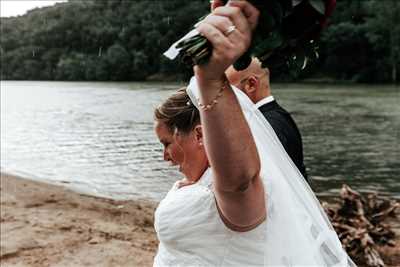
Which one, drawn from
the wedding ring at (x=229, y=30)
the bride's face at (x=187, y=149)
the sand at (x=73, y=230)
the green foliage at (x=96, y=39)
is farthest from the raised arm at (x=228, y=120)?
the green foliage at (x=96, y=39)

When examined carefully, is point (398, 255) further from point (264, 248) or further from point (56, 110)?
point (56, 110)

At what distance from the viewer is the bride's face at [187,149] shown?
2.37 m

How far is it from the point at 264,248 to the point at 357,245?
6.42 metres

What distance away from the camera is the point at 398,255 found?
8.30 m

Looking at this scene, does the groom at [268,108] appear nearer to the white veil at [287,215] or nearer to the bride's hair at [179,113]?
the bride's hair at [179,113]

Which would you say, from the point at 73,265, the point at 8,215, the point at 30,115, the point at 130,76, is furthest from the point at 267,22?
the point at 130,76

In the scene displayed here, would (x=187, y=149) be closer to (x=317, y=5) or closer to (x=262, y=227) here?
(x=262, y=227)

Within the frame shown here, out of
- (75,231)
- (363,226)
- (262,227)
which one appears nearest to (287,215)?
(262,227)

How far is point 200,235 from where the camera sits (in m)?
2.11

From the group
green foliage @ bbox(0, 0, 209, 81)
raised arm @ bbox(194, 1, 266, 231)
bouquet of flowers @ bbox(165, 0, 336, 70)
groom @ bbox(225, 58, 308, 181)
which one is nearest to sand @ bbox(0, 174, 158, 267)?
groom @ bbox(225, 58, 308, 181)

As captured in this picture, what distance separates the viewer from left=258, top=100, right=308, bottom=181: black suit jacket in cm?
466

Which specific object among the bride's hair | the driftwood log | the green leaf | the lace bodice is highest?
the green leaf

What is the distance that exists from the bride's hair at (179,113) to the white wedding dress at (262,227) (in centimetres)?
23

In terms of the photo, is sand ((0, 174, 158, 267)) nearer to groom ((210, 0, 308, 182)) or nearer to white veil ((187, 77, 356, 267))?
groom ((210, 0, 308, 182))
